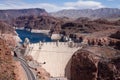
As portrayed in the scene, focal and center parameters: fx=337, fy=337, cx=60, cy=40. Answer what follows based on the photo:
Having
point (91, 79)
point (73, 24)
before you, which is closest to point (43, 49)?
point (91, 79)

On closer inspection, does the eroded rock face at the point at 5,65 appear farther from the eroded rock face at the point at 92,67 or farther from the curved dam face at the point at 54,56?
the eroded rock face at the point at 92,67

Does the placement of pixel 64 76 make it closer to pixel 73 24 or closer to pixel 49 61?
pixel 49 61

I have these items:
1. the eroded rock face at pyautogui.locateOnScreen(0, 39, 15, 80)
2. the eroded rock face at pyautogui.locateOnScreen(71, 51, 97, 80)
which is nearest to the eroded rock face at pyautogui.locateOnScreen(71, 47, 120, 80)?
the eroded rock face at pyautogui.locateOnScreen(71, 51, 97, 80)

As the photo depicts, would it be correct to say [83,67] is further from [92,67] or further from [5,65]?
[5,65]

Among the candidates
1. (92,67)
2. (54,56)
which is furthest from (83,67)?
(54,56)

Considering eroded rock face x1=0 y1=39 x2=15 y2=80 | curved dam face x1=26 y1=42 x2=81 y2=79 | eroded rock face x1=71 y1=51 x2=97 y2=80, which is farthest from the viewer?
eroded rock face x1=71 y1=51 x2=97 y2=80

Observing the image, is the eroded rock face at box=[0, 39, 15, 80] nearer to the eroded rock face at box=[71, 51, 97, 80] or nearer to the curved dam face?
the curved dam face
